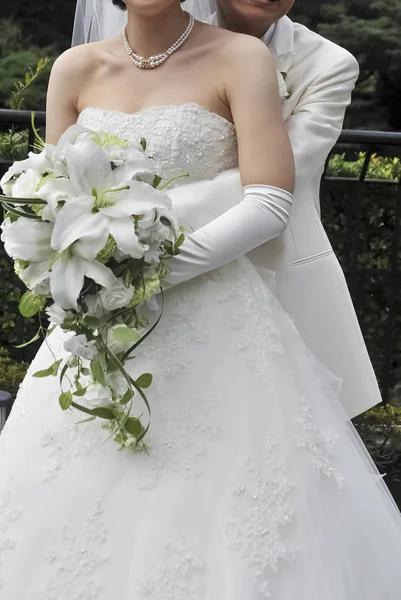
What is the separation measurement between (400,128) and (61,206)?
10196 mm

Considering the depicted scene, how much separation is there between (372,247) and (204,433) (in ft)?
9.52

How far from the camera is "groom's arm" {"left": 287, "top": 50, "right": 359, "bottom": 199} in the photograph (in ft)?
8.57

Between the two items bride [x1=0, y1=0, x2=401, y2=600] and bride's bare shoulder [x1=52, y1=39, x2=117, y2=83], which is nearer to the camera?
bride [x1=0, y1=0, x2=401, y2=600]

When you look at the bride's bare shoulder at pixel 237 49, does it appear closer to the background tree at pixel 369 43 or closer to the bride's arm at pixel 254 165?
the bride's arm at pixel 254 165

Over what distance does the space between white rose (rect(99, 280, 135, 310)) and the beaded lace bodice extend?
0.48 metres

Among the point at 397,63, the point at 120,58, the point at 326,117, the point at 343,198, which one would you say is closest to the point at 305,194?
the point at 326,117

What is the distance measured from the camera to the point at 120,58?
8.47 feet

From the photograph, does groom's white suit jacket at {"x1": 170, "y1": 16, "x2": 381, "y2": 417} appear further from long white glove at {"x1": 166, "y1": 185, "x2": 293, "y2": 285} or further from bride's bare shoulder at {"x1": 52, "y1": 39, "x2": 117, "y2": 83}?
bride's bare shoulder at {"x1": 52, "y1": 39, "x2": 117, "y2": 83}

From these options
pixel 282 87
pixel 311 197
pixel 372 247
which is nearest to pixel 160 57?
pixel 282 87

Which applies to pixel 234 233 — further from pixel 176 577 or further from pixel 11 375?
pixel 11 375

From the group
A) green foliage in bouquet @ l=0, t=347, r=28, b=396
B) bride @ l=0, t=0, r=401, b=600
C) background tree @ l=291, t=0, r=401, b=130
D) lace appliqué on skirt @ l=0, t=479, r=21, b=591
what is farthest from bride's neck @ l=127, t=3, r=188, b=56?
background tree @ l=291, t=0, r=401, b=130

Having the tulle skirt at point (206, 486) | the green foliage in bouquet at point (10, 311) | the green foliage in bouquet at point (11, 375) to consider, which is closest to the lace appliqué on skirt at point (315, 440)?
the tulle skirt at point (206, 486)

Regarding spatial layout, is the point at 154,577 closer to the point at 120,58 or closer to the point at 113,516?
the point at 113,516

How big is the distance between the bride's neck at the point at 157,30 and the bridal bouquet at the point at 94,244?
0.48 metres
